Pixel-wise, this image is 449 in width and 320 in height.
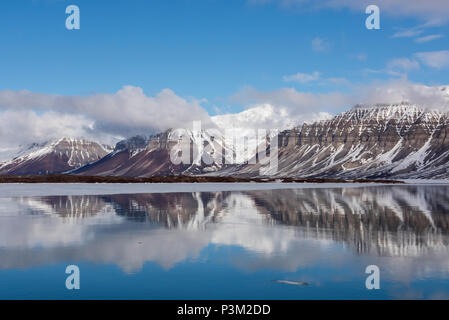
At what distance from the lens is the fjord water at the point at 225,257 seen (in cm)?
1454

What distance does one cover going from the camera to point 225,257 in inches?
779

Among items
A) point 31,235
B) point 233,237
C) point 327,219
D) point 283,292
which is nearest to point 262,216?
point 327,219

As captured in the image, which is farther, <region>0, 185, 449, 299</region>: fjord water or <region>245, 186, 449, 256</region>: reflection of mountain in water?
<region>245, 186, 449, 256</region>: reflection of mountain in water

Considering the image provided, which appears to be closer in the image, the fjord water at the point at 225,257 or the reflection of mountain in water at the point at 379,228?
the fjord water at the point at 225,257

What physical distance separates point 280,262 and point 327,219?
579 inches

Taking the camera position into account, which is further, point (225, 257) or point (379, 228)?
point (379, 228)

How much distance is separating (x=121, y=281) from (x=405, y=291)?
818cm

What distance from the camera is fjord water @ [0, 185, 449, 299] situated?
47.7 ft
